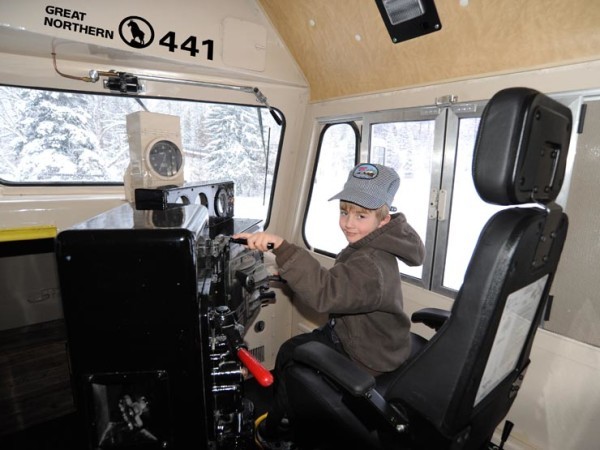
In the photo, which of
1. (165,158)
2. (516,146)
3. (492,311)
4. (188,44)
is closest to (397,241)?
(492,311)

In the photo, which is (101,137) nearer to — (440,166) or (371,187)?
(371,187)

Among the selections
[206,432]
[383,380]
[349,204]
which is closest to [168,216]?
[206,432]

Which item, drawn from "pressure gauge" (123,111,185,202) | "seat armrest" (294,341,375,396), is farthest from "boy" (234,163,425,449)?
"pressure gauge" (123,111,185,202)

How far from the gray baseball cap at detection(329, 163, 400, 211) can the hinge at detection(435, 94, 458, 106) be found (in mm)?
627

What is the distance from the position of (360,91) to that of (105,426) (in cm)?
220

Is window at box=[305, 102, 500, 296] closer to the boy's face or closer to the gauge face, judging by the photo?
the boy's face

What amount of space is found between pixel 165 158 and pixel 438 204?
1491mm

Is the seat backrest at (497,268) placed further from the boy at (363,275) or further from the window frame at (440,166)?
the window frame at (440,166)

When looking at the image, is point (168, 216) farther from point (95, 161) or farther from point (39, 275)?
point (39, 275)

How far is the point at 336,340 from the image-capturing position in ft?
5.68

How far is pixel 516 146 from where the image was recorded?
76cm

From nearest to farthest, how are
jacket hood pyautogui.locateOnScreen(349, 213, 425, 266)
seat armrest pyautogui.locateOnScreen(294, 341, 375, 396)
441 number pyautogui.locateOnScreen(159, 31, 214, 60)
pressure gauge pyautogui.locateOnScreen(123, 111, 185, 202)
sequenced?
seat armrest pyautogui.locateOnScreen(294, 341, 375, 396), jacket hood pyautogui.locateOnScreen(349, 213, 425, 266), pressure gauge pyautogui.locateOnScreen(123, 111, 185, 202), 441 number pyautogui.locateOnScreen(159, 31, 214, 60)

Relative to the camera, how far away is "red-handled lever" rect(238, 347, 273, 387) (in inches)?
34.9

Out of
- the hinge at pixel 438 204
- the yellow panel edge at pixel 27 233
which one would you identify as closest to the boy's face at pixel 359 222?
the hinge at pixel 438 204
